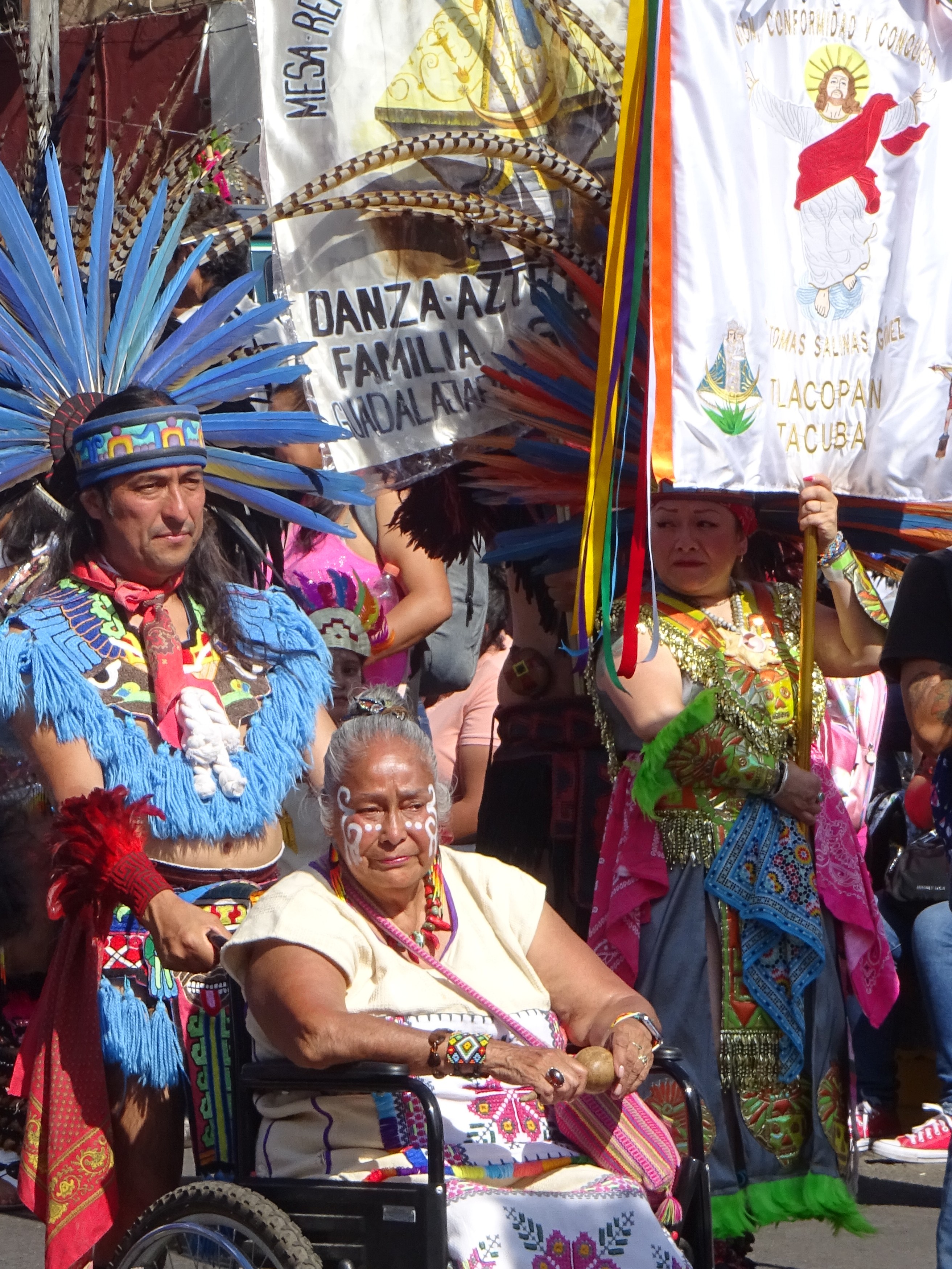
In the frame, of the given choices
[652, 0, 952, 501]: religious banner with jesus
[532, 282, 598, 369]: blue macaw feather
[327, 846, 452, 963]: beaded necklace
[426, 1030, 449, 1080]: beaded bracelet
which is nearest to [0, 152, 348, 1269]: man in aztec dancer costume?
[327, 846, 452, 963]: beaded necklace

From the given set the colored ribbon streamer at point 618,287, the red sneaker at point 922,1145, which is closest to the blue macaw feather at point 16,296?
the colored ribbon streamer at point 618,287

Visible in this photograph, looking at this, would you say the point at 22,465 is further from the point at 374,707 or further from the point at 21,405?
the point at 374,707

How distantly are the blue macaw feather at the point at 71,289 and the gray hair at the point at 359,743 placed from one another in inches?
42.4

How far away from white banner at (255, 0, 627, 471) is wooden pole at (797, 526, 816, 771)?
2.84 feet

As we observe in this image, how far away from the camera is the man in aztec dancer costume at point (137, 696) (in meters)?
3.54

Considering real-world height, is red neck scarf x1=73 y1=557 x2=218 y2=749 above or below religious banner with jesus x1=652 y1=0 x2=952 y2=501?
below

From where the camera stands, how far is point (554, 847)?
5.21m

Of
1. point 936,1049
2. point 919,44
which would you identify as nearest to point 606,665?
point 919,44

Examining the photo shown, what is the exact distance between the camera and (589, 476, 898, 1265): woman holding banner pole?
4281 mm

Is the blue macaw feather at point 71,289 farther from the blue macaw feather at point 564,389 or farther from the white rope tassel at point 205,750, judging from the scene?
the blue macaw feather at point 564,389

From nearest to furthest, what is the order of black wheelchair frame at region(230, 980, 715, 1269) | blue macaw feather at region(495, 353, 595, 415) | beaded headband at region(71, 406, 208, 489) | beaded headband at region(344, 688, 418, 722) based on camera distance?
black wheelchair frame at region(230, 980, 715, 1269)
beaded headband at region(344, 688, 418, 722)
beaded headband at region(71, 406, 208, 489)
blue macaw feather at region(495, 353, 595, 415)

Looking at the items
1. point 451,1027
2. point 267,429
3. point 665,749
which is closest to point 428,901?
point 451,1027

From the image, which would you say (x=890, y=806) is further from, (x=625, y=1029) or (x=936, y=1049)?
(x=625, y=1029)

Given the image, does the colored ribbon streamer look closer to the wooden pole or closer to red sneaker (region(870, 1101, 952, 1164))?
the wooden pole
